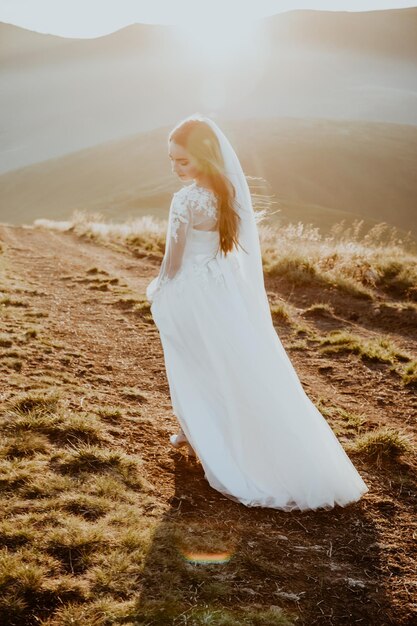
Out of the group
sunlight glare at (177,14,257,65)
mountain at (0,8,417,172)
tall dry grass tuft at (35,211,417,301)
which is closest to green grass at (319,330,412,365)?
tall dry grass tuft at (35,211,417,301)

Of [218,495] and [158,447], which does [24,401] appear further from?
[218,495]

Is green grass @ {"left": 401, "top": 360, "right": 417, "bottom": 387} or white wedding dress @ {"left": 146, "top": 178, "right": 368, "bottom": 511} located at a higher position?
white wedding dress @ {"left": 146, "top": 178, "right": 368, "bottom": 511}

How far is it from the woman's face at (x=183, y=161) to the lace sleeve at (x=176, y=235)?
18cm

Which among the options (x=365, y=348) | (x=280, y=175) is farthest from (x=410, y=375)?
(x=280, y=175)

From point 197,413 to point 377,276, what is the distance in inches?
357

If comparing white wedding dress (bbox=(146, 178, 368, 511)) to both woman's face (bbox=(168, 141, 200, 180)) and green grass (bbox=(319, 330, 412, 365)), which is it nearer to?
woman's face (bbox=(168, 141, 200, 180))

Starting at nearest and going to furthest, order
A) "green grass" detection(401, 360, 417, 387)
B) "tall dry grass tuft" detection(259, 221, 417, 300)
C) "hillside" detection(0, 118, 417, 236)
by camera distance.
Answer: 1. "green grass" detection(401, 360, 417, 387)
2. "tall dry grass tuft" detection(259, 221, 417, 300)
3. "hillside" detection(0, 118, 417, 236)

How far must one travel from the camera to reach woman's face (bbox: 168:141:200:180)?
14.3 feet

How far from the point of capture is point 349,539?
4.08 metres

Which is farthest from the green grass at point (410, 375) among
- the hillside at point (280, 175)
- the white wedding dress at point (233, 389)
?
the hillside at point (280, 175)

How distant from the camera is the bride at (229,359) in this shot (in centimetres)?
437

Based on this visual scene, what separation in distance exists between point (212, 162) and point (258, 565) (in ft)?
9.92

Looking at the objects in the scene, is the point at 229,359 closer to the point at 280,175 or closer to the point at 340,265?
the point at 340,265

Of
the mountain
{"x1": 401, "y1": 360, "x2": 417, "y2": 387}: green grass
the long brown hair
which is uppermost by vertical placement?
the mountain
